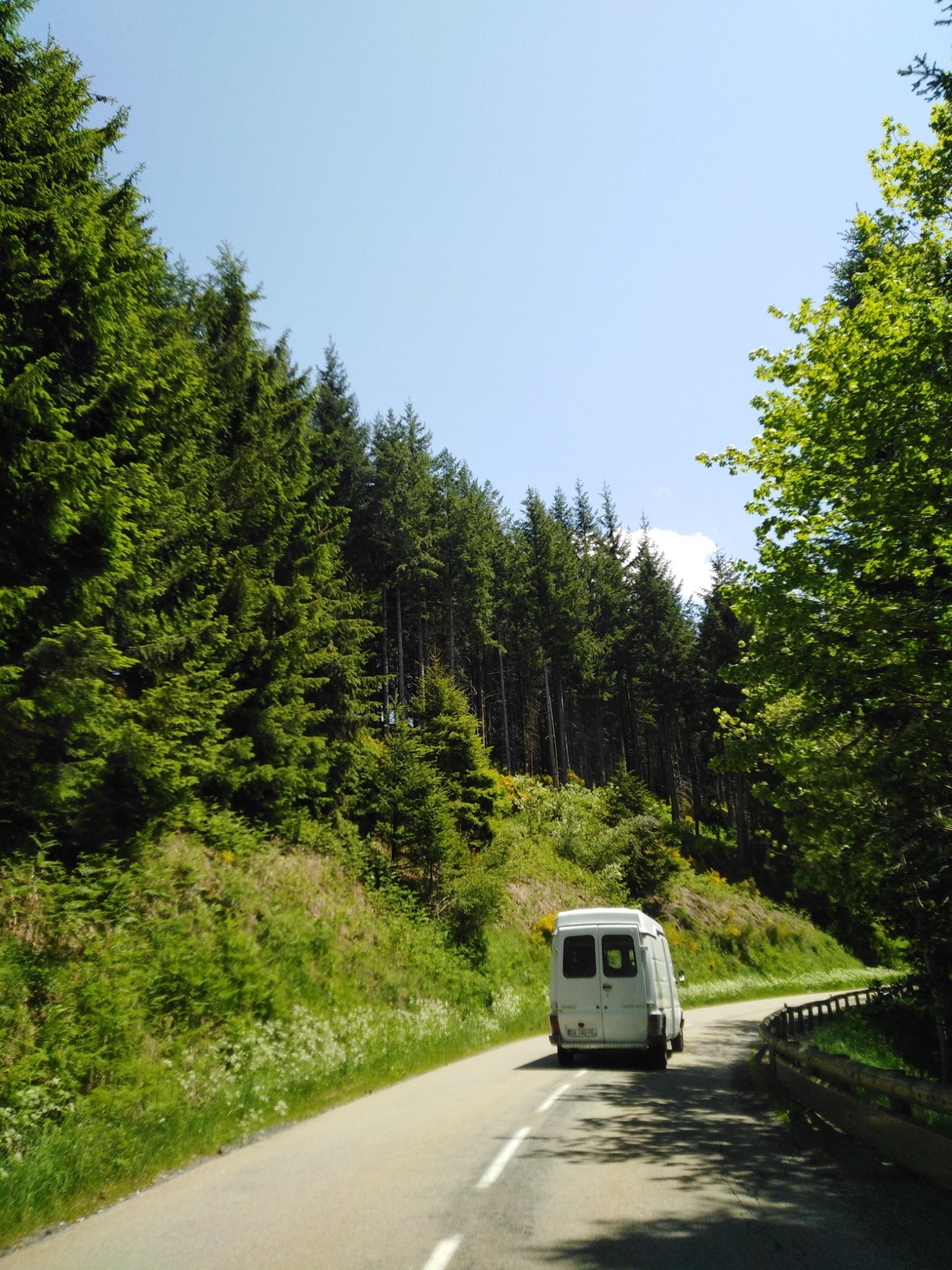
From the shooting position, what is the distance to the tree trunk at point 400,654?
42625mm

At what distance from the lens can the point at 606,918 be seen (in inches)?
663

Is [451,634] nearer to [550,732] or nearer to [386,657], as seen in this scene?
[386,657]

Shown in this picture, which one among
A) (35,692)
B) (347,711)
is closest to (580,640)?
(347,711)

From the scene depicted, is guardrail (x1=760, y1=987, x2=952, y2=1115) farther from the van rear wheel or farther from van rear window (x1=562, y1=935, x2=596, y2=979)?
van rear window (x1=562, y1=935, x2=596, y2=979)

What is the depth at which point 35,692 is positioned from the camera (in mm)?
9797

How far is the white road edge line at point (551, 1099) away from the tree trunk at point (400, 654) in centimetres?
2738

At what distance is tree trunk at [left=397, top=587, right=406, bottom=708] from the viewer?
4262 centimetres

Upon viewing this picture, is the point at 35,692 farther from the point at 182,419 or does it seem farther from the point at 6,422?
the point at 182,419

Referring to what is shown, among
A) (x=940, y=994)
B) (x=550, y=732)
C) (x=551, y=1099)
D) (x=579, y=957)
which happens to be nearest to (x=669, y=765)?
(x=550, y=732)

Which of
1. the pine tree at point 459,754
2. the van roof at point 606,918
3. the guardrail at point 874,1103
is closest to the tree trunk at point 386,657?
the pine tree at point 459,754

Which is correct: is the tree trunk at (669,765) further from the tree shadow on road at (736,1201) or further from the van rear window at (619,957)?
the tree shadow on road at (736,1201)

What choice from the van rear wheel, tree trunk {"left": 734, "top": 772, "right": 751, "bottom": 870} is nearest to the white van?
the van rear wheel

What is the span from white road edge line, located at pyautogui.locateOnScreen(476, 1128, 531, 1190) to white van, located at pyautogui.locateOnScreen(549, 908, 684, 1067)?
284 inches

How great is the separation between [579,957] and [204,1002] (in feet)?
24.3
